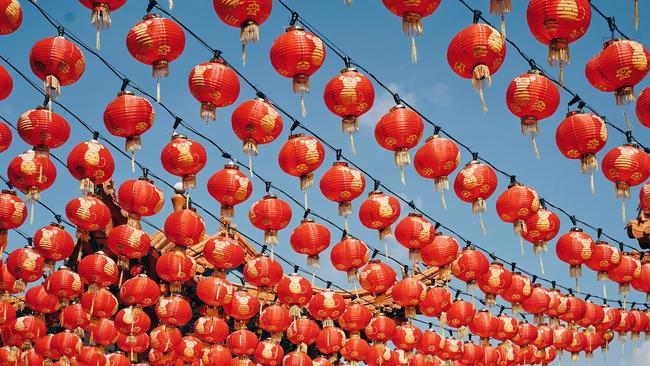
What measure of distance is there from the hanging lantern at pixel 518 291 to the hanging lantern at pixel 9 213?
7.79 metres

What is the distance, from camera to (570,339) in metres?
15.4

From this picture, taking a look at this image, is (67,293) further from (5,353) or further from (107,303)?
(5,353)

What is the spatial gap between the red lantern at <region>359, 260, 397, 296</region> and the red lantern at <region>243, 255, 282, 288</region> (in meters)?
1.40

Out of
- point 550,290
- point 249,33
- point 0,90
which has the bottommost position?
point 0,90

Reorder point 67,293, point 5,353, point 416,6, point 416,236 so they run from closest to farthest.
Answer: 1. point 416,6
2. point 416,236
3. point 67,293
4. point 5,353

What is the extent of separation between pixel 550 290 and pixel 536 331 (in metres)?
1.73

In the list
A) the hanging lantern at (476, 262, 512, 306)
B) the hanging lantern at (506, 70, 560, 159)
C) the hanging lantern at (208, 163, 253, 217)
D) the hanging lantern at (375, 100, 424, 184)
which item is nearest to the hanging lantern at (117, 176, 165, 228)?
the hanging lantern at (208, 163, 253, 217)

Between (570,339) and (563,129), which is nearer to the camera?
(563,129)

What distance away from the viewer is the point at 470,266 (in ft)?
37.6

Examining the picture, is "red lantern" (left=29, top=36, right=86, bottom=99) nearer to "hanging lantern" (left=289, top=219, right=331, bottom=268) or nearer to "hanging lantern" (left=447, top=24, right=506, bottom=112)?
"hanging lantern" (left=447, top=24, right=506, bottom=112)

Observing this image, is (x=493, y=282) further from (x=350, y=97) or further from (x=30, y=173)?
(x=30, y=173)

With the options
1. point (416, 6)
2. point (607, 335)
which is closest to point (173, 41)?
point (416, 6)

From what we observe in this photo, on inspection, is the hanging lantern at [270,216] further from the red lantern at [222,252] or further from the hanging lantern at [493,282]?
the hanging lantern at [493,282]

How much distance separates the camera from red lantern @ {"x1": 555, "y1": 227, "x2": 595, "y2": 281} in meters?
11.0
